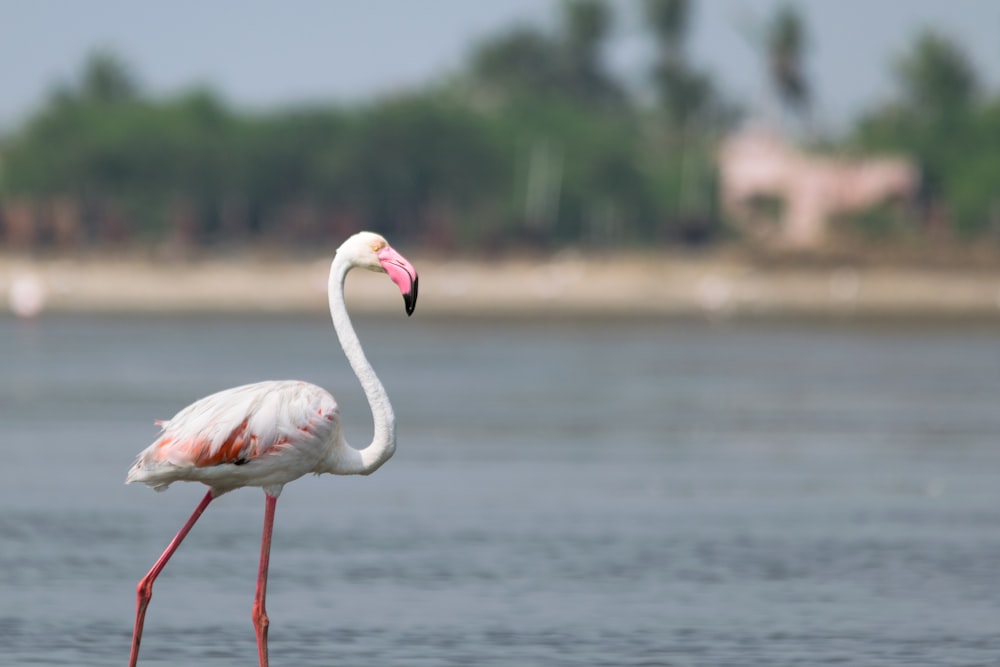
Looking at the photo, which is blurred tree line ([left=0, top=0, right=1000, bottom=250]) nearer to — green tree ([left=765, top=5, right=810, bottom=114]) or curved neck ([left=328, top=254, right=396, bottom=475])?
green tree ([left=765, top=5, right=810, bottom=114])

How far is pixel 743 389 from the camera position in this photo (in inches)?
1228

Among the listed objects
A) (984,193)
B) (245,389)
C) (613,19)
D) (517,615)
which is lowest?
(517,615)

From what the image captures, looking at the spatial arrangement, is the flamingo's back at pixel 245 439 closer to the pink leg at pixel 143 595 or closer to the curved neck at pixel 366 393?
the curved neck at pixel 366 393

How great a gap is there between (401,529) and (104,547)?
2204 mm

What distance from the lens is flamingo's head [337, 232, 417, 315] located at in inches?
411

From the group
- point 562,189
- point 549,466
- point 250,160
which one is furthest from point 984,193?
point 549,466

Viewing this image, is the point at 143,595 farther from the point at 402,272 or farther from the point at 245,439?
the point at 402,272

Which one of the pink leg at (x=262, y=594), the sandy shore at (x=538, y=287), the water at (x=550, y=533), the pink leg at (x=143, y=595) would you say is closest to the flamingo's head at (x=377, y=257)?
the pink leg at (x=262, y=594)

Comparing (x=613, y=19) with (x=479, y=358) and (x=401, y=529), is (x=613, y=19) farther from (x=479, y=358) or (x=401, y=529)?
(x=401, y=529)

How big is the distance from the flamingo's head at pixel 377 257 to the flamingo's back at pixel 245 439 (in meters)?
0.67

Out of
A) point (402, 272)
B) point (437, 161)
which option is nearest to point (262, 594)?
point (402, 272)

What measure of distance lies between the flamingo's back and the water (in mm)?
1025

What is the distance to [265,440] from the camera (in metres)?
10.3

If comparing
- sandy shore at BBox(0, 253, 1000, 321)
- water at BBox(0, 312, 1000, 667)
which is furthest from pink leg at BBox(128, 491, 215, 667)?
sandy shore at BBox(0, 253, 1000, 321)
